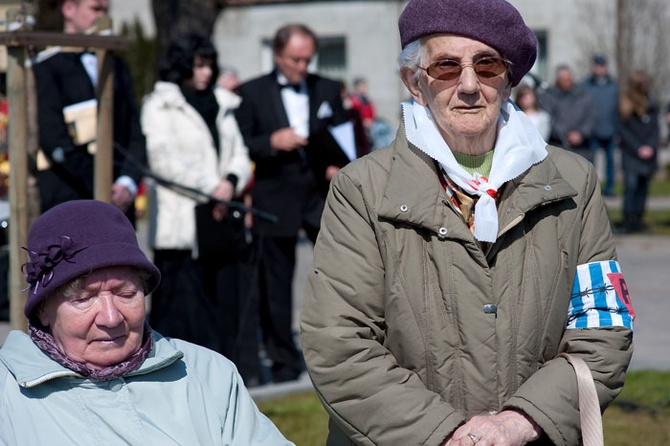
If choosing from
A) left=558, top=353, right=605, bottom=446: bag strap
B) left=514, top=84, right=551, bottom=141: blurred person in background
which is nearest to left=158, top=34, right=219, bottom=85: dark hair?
left=558, top=353, right=605, bottom=446: bag strap

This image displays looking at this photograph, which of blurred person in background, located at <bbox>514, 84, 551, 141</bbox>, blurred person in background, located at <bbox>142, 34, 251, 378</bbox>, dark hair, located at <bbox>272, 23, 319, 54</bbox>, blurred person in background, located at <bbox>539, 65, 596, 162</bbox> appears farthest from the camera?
blurred person in background, located at <bbox>539, 65, 596, 162</bbox>

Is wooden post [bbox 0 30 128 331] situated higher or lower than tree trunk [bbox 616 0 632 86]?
higher

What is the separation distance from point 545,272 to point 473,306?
22 centimetres

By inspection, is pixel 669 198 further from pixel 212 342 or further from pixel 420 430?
pixel 420 430

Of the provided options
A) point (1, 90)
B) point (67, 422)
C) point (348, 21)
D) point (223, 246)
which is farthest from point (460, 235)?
point (348, 21)

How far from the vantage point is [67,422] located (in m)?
3.36

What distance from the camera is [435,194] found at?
3.38 meters

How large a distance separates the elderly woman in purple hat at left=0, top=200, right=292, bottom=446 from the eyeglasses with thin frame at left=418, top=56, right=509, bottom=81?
3.05ft

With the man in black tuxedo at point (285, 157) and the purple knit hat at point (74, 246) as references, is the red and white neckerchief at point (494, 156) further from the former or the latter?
the man in black tuxedo at point (285, 157)

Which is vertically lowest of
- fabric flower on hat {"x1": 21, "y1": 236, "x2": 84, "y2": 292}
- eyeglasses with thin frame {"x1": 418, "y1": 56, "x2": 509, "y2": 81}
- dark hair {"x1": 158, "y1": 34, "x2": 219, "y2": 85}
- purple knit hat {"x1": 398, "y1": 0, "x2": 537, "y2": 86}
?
fabric flower on hat {"x1": 21, "y1": 236, "x2": 84, "y2": 292}

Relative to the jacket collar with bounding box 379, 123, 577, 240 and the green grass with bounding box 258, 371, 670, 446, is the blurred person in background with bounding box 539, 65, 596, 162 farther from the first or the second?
the jacket collar with bounding box 379, 123, 577, 240

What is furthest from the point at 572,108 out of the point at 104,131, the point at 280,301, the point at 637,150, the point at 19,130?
the point at 19,130

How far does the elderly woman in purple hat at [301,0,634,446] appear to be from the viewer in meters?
3.32

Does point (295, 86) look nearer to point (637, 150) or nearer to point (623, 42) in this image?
point (637, 150)
